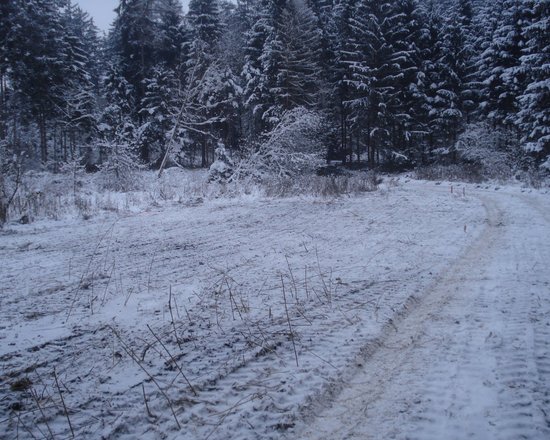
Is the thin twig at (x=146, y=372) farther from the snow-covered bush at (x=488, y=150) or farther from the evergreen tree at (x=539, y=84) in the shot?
the snow-covered bush at (x=488, y=150)

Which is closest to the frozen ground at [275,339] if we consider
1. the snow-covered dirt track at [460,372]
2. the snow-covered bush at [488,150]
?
the snow-covered dirt track at [460,372]

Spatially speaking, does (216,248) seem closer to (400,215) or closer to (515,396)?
(515,396)

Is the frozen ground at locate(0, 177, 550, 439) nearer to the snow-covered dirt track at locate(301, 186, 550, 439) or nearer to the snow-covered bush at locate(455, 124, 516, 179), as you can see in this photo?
the snow-covered dirt track at locate(301, 186, 550, 439)

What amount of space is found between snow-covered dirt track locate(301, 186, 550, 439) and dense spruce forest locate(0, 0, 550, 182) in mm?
17165

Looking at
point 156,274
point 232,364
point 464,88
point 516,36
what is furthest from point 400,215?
point 464,88

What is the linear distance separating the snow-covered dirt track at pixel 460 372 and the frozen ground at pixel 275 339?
0.04 ft

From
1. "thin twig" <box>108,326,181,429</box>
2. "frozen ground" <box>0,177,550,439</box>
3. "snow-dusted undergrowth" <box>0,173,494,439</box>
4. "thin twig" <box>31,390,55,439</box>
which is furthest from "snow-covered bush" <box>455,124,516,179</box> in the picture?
"thin twig" <box>31,390,55,439</box>

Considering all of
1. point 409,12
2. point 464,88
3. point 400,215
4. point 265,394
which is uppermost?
point 409,12

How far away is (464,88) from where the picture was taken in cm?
2875

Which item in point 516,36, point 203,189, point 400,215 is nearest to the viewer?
point 400,215

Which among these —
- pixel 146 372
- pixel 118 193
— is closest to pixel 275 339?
pixel 146 372

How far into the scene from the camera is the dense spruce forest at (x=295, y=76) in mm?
23672

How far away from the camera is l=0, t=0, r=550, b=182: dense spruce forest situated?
2367 centimetres

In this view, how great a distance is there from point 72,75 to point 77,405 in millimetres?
31925
